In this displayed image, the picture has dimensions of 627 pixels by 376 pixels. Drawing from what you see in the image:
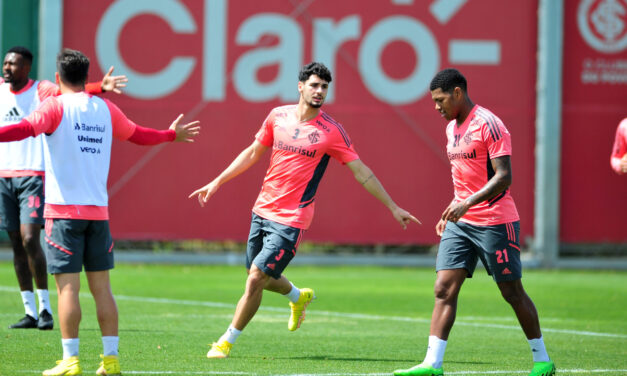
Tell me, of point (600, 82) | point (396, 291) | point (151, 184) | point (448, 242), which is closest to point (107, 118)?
point (448, 242)

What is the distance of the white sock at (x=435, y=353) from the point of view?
7625mm

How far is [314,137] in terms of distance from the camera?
904cm

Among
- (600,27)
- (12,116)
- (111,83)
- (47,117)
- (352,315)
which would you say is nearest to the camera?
(47,117)

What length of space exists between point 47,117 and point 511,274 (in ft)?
11.6

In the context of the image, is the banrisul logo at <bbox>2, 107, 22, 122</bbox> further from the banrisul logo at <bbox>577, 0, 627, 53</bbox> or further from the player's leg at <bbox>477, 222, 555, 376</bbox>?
the banrisul logo at <bbox>577, 0, 627, 53</bbox>

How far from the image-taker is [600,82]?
20.7 metres

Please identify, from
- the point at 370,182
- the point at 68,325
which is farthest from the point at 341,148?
the point at 68,325

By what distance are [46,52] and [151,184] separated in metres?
3.10

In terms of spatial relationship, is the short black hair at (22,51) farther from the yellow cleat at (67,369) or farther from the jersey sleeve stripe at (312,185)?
the yellow cleat at (67,369)

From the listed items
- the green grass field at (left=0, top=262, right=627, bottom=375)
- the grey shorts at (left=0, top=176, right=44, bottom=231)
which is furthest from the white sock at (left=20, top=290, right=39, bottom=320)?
the grey shorts at (left=0, top=176, right=44, bottom=231)

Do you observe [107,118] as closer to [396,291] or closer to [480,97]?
[396,291]

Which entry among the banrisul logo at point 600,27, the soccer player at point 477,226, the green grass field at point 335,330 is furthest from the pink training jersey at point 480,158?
the banrisul logo at point 600,27

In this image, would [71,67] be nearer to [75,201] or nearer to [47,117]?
[47,117]

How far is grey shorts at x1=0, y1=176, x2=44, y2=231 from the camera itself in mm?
10055
